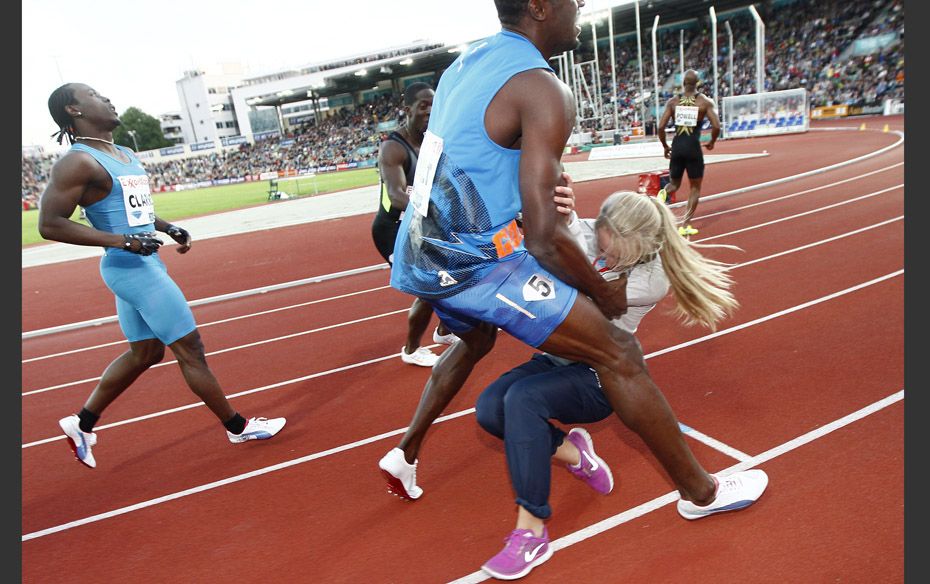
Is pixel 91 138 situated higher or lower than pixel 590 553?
higher

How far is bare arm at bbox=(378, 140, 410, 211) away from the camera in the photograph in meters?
4.27

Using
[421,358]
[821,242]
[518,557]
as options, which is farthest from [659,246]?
[821,242]

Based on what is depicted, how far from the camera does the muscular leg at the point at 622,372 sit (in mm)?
2016

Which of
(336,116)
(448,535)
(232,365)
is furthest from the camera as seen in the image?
(336,116)

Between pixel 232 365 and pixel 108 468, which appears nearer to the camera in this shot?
pixel 108 468

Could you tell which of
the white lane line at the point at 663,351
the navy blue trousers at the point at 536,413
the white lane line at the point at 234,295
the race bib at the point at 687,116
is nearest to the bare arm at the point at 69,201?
the white lane line at the point at 663,351

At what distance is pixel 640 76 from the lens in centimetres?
2434

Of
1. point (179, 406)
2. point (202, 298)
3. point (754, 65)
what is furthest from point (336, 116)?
point (179, 406)

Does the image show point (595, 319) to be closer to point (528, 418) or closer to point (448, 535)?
point (528, 418)

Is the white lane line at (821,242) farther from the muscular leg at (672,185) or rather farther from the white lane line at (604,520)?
the white lane line at (604,520)

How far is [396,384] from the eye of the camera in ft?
14.2

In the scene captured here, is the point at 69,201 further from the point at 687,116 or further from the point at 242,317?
the point at 687,116

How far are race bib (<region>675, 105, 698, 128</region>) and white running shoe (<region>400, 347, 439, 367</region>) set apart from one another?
18.7 feet

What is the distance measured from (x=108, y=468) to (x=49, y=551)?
2.76 ft
